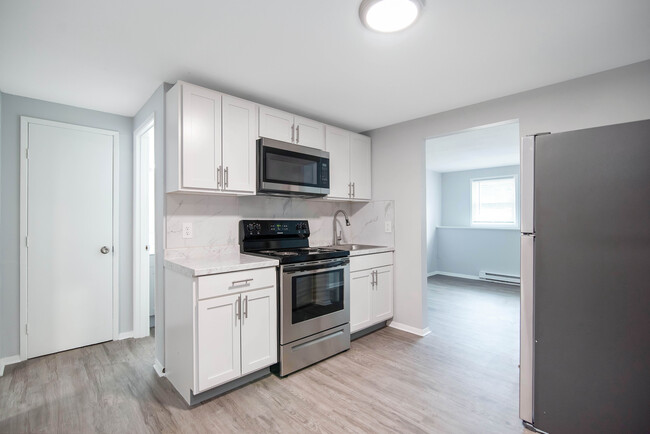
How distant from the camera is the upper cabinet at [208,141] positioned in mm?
2227

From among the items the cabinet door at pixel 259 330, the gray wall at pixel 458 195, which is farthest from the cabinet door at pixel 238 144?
the gray wall at pixel 458 195

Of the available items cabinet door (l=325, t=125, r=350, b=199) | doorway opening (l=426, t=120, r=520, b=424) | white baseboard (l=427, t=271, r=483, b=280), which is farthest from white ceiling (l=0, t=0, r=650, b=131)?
white baseboard (l=427, t=271, r=483, b=280)

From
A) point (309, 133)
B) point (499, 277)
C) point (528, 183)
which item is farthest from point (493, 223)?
point (528, 183)

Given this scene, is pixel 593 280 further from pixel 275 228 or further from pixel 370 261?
pixel 275 228

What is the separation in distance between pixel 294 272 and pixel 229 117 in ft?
4.43

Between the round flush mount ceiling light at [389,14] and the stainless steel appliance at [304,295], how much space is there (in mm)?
1658

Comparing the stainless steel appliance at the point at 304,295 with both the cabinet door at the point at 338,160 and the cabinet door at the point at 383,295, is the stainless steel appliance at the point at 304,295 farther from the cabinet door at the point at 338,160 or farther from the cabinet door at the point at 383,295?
the cabinet door at the point at 338,160

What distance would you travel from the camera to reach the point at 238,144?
8.28ft

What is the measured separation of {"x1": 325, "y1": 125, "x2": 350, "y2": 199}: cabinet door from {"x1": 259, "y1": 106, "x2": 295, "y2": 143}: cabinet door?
1.63 feet

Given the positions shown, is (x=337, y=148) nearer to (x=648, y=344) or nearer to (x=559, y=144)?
(x=559, y=144)

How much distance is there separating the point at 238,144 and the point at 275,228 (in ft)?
3.00

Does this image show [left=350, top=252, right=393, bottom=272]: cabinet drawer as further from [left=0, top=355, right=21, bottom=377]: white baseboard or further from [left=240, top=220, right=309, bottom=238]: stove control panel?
[left=0, top=355, right=21, bottom=377]: white baseboard

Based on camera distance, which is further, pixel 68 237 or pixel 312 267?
pixel 68 237

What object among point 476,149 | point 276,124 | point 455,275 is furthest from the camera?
point 455,275
